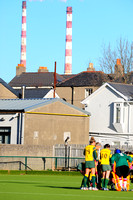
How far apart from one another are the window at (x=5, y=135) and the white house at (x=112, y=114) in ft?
46.0

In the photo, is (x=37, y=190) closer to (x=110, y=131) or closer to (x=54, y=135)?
(x=54, y=135)

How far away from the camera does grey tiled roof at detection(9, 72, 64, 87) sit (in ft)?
293

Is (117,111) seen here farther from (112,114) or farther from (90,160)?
(90,160)

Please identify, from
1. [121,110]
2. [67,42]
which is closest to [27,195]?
[121,110]

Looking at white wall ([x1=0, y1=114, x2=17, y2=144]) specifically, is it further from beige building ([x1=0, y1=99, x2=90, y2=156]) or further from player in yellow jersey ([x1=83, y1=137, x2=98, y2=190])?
player in yellow jersey ([x1=83, y1=137, x2=98, y2=190])

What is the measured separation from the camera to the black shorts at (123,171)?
63.7 ft

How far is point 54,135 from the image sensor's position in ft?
146

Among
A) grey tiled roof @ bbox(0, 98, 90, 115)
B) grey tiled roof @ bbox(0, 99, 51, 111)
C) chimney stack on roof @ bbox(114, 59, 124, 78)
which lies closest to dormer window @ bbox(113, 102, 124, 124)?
grey tiled roof @ bbox(0, 98, 90, 115)

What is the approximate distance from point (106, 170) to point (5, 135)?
2460cm

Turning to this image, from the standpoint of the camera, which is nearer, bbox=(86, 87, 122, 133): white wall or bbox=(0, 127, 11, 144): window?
bbox=(0, 127, 11, 144): window

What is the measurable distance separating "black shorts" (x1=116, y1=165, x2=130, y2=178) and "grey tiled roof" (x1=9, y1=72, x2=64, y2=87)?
68.2 meters

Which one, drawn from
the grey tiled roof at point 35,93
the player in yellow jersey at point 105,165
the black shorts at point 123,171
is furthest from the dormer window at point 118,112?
the player in yellow jersey at point 105,165

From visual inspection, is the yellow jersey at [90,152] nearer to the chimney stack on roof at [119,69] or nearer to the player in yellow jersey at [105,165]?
the player in yellow jersey at [105,165]

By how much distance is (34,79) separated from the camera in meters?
91.6
